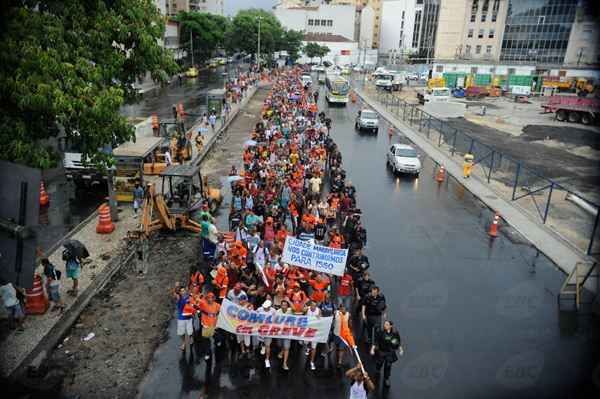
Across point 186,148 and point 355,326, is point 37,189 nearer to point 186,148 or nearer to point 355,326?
point 355,326

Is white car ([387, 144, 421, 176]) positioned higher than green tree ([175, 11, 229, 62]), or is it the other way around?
green tree ([175, 11, 229, 62])

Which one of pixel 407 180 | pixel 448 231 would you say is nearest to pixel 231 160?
pixel 407 180

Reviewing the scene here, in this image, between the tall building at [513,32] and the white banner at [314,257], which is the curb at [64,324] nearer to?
the white banner at [314,257]

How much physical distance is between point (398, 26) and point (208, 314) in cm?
13211

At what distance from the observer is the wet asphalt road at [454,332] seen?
A: 9.34 meters

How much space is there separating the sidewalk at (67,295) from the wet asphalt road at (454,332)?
8.09 ft

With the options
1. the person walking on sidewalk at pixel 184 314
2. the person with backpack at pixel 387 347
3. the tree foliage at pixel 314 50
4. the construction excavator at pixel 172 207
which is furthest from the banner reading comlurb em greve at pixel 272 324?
the tree foliage at pixel 314 50

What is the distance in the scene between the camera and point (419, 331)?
447 inches

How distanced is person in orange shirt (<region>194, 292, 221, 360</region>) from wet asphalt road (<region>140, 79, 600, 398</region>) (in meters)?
0.56

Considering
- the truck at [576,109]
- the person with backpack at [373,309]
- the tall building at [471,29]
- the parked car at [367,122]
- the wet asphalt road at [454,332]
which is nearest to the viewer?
the wet asphalt road at [454,332]

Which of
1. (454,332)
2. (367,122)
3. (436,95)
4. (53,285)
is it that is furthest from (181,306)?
(436,95)

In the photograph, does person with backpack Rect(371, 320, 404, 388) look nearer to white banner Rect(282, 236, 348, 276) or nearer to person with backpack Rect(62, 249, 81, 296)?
white banner Rect(282, 236, 348, 276)

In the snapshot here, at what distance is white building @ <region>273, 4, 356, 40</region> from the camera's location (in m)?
129

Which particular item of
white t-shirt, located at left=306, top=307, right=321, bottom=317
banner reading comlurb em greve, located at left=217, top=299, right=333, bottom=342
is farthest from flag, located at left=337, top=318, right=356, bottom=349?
white t-shirt, located at left=306, top=307, right=321, bottom=317
